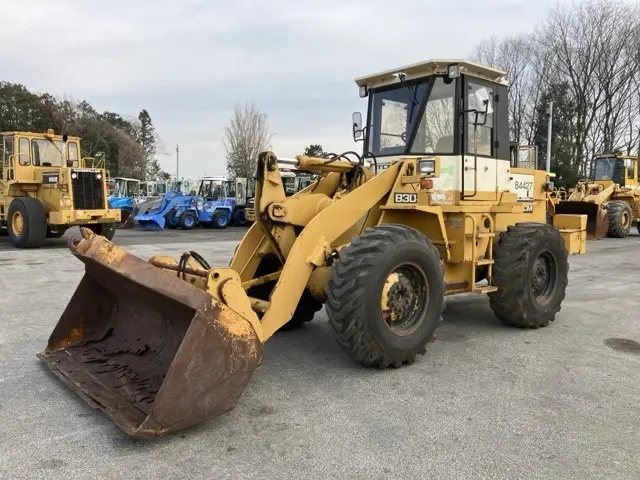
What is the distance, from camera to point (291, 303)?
4.32 m

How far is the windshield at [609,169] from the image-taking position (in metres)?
21.7

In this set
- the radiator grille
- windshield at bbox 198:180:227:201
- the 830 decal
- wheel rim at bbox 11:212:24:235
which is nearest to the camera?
the 830 decal

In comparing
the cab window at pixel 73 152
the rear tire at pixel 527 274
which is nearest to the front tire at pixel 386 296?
the rear tire at pixel 527 274

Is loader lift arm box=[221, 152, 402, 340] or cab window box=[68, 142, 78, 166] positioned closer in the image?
loader lift arm box=[221, 152, 402, 340]

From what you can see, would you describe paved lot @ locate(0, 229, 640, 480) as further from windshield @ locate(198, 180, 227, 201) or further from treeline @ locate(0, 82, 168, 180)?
treeline @ locate(0, 82, 168, 180)

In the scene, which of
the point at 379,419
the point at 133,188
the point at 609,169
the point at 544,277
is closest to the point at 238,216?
the point at 133,188

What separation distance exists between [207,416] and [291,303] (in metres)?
1.20

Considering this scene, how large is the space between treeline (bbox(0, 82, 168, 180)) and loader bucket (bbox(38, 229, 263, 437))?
1577 inches

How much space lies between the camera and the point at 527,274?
5.82 m

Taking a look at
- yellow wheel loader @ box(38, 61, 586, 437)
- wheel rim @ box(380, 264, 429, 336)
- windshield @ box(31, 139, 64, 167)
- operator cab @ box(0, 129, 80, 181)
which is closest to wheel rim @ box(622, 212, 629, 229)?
yellow wheel loader @ box(38, 61, 586, 437)

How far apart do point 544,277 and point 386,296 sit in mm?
2742

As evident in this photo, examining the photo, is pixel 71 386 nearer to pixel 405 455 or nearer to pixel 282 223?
pixel 282 223

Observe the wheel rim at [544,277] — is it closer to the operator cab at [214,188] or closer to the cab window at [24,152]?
the cab window at [24,152]

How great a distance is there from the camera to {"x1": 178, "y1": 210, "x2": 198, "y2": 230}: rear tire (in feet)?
78.3
